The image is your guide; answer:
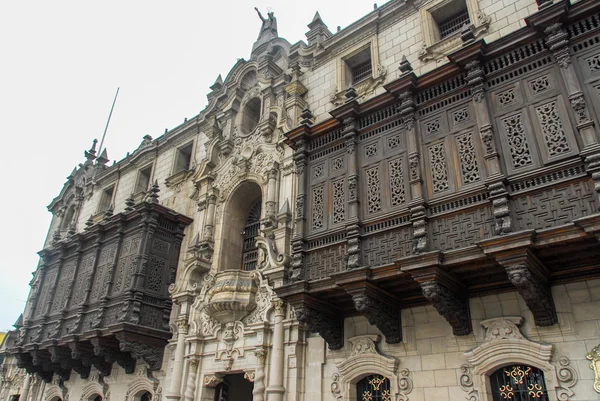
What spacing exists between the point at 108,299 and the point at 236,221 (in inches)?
191

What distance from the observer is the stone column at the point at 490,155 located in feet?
25.5

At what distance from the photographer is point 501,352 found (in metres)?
8.25

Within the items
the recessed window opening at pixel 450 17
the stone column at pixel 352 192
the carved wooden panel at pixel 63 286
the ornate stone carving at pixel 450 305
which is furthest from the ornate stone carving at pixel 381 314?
the carved wooden panel at pixel 63 286

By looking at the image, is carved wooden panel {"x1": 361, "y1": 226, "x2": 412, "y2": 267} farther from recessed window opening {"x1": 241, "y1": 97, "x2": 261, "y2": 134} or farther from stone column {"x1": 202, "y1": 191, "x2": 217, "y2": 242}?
recessed window opening {"x1": 241, "y1": 97, "x2": 261, "y2": 134}

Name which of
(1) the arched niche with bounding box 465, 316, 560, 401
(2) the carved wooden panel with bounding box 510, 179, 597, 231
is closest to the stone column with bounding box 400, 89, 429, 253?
(2) the carved wooden panel with bounding box 510, 179, 597, 231

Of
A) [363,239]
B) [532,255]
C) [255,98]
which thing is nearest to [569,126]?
[532,255]

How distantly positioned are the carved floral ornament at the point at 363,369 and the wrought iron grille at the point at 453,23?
28.1ft

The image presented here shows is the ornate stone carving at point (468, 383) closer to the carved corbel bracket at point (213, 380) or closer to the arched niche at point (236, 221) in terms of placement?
the carved corbel bracket at point (213, 380)

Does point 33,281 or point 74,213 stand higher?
point 74,213

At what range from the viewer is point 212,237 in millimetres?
15203

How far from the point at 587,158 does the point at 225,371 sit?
981cm

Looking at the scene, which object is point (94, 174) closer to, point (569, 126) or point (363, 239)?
point (363, 239)

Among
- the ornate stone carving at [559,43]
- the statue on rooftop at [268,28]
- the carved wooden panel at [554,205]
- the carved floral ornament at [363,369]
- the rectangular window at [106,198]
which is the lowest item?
the carved floral ornament at [363,369]

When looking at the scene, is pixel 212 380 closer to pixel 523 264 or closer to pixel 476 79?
pixel 523 264
